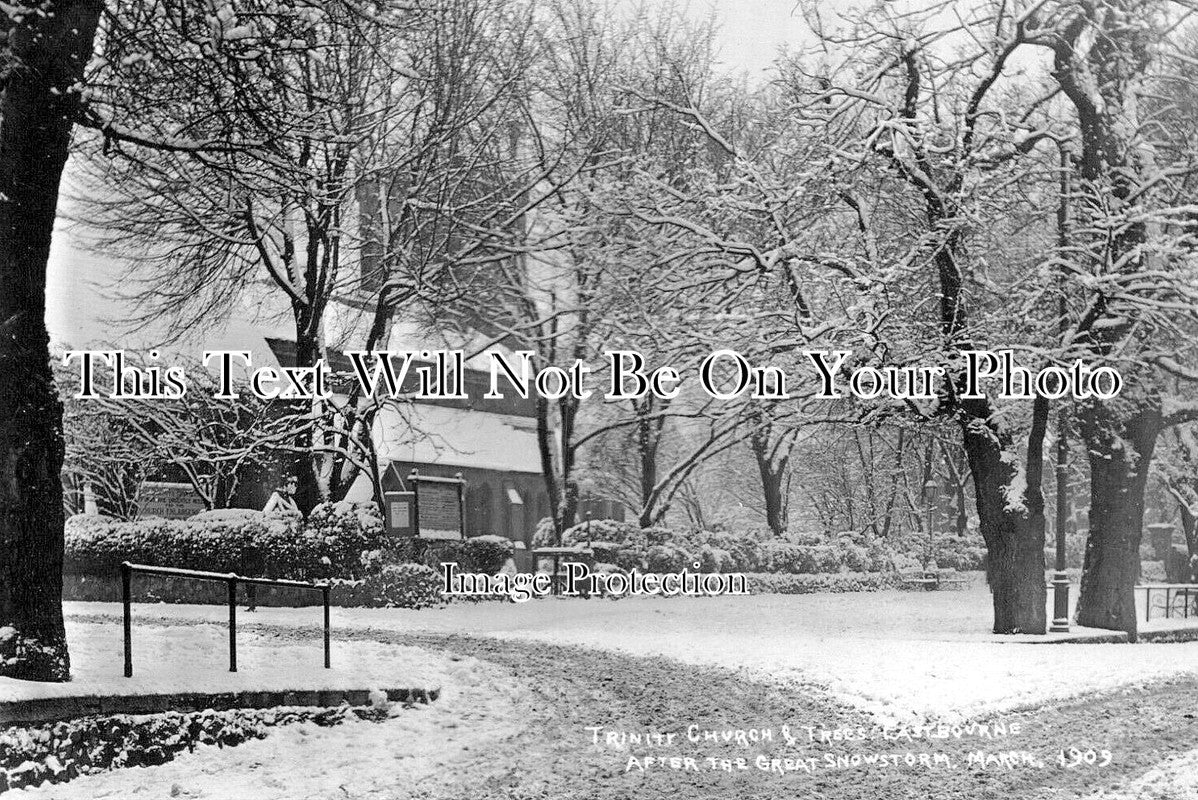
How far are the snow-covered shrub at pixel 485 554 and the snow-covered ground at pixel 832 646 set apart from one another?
2.44 metres

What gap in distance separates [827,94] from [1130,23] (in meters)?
3.02

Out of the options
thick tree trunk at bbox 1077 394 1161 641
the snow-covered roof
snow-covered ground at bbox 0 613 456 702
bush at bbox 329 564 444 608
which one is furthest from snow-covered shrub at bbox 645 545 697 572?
snow-covered ground at bbox 0 613 456 702

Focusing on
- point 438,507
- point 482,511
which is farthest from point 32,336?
point 482,511

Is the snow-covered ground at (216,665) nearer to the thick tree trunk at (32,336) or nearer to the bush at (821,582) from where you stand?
the thick tree trunk at (32,336)

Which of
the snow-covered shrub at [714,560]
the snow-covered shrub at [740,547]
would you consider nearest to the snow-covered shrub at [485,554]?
the snow-covered shrub at [714,560]

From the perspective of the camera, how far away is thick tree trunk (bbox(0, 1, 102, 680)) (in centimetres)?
670

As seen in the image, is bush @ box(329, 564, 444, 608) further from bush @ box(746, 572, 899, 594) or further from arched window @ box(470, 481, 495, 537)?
arched window @ box(470, 481, 495, 537)

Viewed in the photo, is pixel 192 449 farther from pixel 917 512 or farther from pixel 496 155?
pixel 917 512

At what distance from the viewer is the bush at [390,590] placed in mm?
13844

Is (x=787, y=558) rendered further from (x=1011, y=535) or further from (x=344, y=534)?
(x=344, y=534)

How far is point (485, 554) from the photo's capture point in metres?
16.1

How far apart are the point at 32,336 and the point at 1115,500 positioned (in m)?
10.8

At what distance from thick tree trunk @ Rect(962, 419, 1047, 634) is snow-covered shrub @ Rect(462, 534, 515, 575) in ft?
22.7

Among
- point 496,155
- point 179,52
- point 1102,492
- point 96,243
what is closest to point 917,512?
point 1102,492
